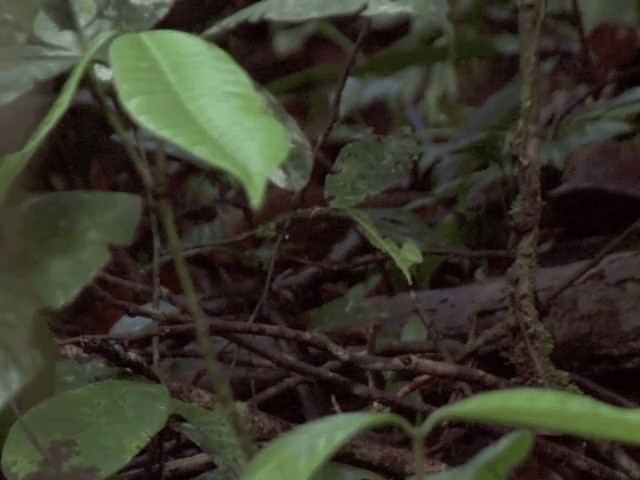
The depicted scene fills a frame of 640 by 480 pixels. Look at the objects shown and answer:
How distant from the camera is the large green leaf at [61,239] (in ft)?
2.31

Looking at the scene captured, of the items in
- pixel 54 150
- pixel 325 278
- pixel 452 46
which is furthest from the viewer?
pixel 452 46

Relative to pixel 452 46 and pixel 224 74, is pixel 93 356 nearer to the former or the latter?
pixel 224 74

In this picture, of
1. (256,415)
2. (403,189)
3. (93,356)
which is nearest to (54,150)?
(403,189)

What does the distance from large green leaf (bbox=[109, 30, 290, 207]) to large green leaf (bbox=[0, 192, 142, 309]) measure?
0.14 metres

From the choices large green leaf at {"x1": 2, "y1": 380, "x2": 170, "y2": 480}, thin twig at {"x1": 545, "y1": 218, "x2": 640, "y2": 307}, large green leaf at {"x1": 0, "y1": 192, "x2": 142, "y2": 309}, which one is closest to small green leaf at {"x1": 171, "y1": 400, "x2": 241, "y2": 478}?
large green leaf at {"x1": 2, "y1": 380, "x2": 170, "y2": 480}

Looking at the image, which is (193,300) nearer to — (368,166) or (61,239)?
(61,239)

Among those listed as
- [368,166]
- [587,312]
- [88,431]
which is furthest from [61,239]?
[587,312]

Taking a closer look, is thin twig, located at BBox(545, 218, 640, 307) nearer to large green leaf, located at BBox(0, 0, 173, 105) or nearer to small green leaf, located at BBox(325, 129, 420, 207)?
small green leaf, located at BBox(325, 129, 420, 207)

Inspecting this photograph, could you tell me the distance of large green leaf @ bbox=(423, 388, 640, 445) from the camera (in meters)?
0.43

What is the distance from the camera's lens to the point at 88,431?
2.49 ft

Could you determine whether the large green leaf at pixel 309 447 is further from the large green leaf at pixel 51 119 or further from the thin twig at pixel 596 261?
the thin twig at pixel 596 261

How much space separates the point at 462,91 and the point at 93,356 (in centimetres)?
169

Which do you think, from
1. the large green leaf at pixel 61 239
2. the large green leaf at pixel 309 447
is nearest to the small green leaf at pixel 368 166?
the large green leaf at pixel 61 239

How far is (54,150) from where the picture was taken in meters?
1.77
